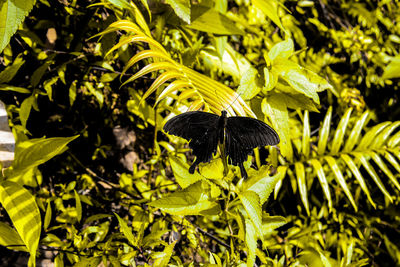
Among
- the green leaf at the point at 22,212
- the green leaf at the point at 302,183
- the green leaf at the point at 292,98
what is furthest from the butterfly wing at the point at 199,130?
the green leaf at the point at 302,183

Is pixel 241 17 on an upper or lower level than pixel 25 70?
upper

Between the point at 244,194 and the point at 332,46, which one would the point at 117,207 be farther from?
the point at 332,46

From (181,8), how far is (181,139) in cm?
88

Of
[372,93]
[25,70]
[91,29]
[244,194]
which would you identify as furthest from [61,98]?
[372,93]

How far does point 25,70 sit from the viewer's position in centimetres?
146

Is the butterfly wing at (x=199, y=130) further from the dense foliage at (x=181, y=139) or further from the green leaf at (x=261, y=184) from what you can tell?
the green leaf at (x=261, y=184)

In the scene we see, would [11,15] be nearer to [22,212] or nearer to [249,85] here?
[22,212]

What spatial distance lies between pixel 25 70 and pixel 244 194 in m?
1.31

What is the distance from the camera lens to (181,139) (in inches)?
64.2

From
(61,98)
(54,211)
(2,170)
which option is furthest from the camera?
(61,98)

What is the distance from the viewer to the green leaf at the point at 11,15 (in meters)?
0.78

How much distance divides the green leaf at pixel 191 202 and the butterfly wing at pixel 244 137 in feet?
0.54

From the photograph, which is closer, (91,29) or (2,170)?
(2,170)

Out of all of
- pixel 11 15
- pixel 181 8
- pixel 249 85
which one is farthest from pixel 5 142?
pixel 249 85
